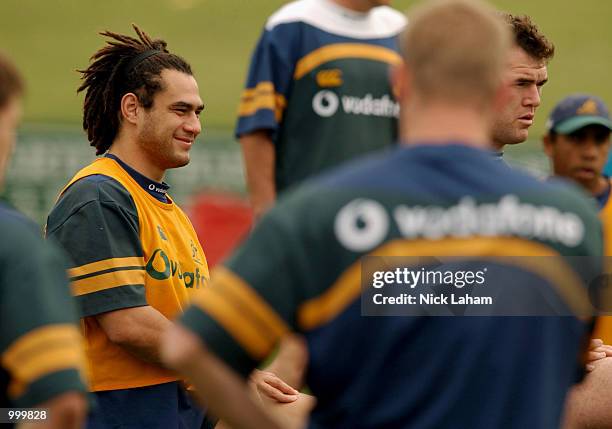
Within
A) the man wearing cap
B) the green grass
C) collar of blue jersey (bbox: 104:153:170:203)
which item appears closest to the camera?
collar of blue jersey (bbox: 104:153:170:203)

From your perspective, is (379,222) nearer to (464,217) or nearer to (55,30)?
(464,217)

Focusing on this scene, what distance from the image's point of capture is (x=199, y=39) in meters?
14.5

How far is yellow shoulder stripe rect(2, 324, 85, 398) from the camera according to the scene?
2570 mm

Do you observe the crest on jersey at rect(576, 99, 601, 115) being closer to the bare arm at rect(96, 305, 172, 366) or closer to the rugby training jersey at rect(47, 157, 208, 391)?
the rugby training jersey at rect(47, 157, 208, 391)

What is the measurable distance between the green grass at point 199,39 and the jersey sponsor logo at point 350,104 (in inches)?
403

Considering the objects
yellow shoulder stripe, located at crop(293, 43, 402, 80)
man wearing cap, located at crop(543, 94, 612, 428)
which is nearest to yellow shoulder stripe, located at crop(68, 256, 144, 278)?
yellow shoulder stripe, located at crop(293, 43, 402, 80)

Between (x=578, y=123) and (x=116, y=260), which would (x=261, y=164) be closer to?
(x=116, y=260)

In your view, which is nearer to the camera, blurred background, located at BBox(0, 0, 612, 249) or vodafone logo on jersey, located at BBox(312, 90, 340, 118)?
vodafone logo on jersey, located at BBox(312, 90, 340, 118)

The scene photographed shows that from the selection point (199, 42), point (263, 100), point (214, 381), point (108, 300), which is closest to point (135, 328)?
point (108, 300)

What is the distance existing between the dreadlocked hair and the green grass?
27.8 ft

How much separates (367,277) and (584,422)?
8.18 feet

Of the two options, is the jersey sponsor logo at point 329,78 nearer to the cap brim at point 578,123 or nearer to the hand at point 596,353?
the hand at point 596,353

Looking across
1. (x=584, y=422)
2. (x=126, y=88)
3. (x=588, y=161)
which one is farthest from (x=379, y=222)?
(x=588, y=161)

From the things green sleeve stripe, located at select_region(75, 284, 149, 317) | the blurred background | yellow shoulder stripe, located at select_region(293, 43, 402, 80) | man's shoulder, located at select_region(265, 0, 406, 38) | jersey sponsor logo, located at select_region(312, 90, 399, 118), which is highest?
the blurred background
